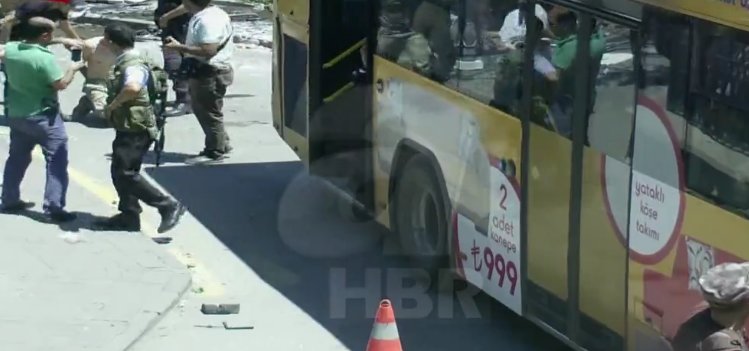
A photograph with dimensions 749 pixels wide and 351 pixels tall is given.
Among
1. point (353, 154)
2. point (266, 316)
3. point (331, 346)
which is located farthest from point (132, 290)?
point (353, 154)

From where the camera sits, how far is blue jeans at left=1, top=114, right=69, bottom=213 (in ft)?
39.1

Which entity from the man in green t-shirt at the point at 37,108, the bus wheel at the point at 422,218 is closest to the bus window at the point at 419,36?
the bus wheel at the point at 422,218

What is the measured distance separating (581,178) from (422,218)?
102 inches

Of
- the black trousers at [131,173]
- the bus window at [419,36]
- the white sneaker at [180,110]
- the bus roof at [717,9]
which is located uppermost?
the bus roof at [717,9]

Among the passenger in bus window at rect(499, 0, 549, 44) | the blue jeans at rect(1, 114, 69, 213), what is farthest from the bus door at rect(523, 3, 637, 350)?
the blue jeans at rect(1, 114, 69, 213)

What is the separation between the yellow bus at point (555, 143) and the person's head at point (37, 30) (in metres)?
2.10

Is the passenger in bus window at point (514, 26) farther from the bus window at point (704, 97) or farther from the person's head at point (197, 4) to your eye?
the person's head at point (197, 4)

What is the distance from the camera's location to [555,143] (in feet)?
29.5

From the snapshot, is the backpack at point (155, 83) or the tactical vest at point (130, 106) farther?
the backpack at point (155, 83)

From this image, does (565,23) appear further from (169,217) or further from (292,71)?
(292,71)

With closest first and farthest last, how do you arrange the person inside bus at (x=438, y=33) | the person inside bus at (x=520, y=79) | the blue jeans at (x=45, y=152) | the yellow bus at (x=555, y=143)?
1. the yellow bus at (x=555, y=143)
2. the person inside bus at (x=520, y=79)
3. the person inside bus at (x=438, y=33)
4. the blue jeans at (x=45, y=152)

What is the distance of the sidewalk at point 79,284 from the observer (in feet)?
31.9

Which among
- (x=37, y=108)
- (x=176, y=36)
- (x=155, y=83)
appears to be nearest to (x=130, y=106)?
(x=155, y=83)

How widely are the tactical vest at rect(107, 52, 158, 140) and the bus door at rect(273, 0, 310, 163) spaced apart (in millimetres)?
1529
